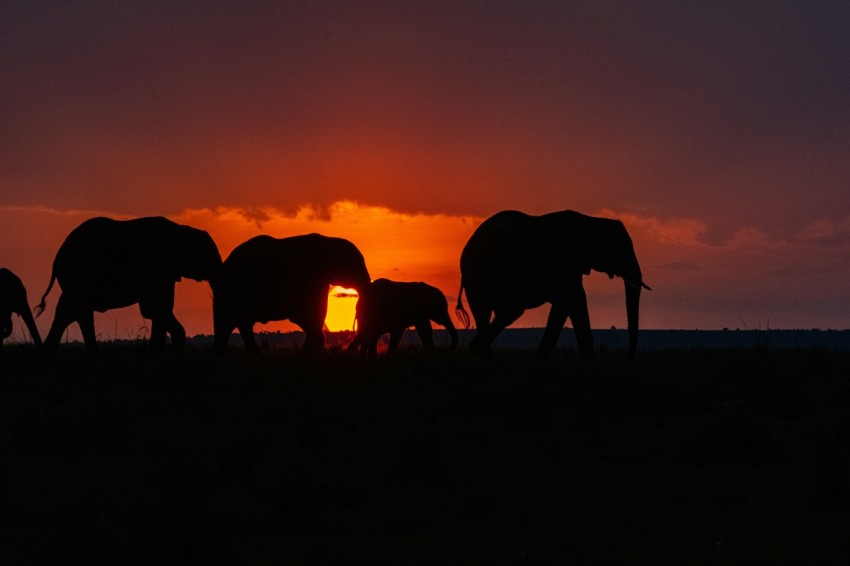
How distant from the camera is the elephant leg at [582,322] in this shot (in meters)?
21.5

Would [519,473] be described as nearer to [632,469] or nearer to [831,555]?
[632,469]

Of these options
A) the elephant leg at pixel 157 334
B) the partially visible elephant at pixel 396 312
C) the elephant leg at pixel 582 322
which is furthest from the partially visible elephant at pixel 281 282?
the elephant leg at pixel 582 322

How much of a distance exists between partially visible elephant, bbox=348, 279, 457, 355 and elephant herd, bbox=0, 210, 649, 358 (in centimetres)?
160

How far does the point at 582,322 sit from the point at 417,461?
32.8 ft

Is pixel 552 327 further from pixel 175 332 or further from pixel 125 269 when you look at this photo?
pixel 125 269

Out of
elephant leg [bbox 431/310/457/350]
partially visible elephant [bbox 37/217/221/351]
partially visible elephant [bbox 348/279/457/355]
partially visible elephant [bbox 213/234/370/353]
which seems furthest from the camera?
elephant leg [bbox 431/310/457/350]

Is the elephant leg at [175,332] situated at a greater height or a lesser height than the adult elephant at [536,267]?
lesser

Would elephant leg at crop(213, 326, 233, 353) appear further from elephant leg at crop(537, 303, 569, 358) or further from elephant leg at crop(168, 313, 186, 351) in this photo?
elephant leg at crop(537, 303, 569, 358)

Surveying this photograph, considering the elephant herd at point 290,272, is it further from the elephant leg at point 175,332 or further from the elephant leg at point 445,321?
the elephant leg at point 445,321

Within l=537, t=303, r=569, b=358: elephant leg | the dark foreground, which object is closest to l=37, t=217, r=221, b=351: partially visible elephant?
the dark foreground

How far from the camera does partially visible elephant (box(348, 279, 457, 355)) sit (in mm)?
24312

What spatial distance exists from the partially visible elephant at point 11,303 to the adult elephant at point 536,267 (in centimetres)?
1023

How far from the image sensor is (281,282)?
21641 millimetres

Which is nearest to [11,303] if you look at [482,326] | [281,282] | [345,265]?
[281,282]
